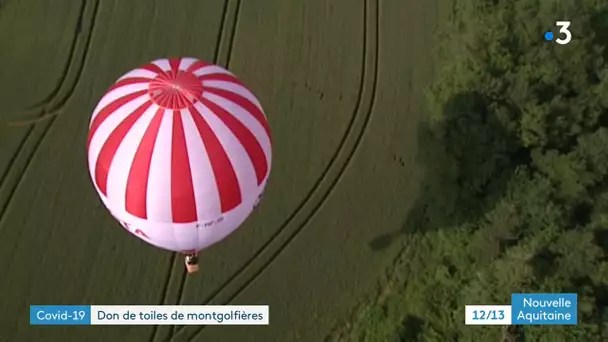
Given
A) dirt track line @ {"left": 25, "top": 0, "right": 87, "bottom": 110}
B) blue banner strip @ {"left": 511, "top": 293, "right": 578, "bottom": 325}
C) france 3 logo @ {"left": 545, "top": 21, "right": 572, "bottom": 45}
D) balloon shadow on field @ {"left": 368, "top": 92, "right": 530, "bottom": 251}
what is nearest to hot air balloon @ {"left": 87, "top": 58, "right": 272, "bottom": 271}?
balloon shadow on field @ {"left": 368, "top": 92, "right": 530, "bottom": 251}

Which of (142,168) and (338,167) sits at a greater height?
(338,167)

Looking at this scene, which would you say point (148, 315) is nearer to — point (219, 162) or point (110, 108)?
point (110, 108)

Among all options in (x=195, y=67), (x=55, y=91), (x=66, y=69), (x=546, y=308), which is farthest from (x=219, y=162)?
(x=66, y=69)

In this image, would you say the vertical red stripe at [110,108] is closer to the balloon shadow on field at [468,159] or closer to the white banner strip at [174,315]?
the white banner strip at [174,315]

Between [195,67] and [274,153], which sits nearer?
[195,67]

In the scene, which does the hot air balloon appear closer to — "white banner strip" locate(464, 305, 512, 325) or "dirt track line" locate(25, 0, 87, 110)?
"white banner strip" locate(464, 305, 512, 325)

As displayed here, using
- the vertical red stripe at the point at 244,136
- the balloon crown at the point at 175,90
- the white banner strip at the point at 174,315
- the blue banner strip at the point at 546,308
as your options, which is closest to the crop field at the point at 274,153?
the white banner strip at the point at 174,315

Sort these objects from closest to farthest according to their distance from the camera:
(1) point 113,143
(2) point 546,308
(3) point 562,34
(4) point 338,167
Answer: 1. (1) point 113,143
2. (2) point 546,308
3. (3) point 562,34
4. (4) point 338,167
